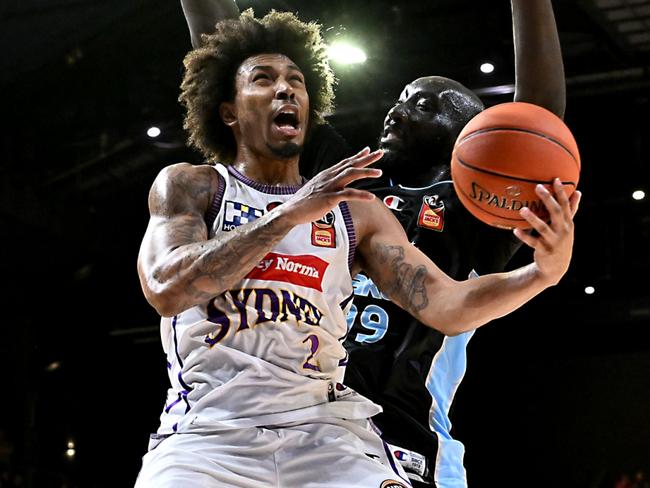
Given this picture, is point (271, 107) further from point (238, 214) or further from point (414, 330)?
point (414, 330)

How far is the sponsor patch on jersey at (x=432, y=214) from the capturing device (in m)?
3.91

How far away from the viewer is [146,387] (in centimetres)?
1419

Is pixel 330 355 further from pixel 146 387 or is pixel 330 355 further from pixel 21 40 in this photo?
pixel 146 387

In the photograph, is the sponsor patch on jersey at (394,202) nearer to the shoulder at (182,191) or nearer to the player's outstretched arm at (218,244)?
the shoulder at (182,191)

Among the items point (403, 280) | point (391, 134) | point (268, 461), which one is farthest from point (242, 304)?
point (391, 134)

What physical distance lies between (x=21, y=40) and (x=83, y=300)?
4804 millimetres

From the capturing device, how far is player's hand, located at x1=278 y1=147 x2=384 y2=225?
2459mm

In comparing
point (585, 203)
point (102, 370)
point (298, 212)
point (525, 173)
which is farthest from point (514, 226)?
point (102, 370)

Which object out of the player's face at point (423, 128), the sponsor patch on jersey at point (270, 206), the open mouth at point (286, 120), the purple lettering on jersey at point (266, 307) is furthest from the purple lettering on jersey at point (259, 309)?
the player's face at point (423, 128)

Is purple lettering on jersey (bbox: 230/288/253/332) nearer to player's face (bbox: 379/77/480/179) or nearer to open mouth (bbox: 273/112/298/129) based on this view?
open mouth (bbox: 273/112/298/129)

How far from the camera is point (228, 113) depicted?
3.36 meters

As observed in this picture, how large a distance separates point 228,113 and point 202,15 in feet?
2.79

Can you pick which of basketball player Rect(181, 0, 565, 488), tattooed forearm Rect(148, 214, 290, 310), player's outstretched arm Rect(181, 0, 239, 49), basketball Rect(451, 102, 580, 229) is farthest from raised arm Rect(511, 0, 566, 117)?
player's outstretched arm Rect(181, 0, 239, 49)

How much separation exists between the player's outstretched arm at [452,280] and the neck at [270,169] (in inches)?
8.8
